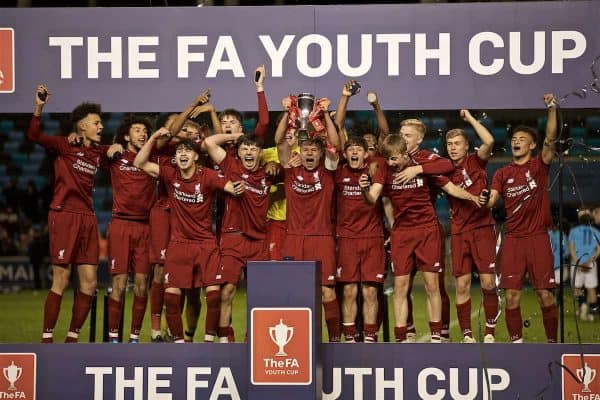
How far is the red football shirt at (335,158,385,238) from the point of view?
870 centimetres

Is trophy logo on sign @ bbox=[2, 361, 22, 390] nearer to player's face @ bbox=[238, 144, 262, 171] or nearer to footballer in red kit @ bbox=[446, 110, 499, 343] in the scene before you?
player's face @ bbox=[238, 144, 262, 171]

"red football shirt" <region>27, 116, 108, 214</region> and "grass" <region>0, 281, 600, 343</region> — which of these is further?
"grass" <region>0, 281, 600, 343</region>

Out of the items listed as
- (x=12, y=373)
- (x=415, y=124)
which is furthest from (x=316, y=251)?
(x=12, y=373)

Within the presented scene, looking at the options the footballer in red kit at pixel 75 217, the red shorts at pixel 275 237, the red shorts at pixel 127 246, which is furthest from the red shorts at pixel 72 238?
the red shorts at pixel 275 237

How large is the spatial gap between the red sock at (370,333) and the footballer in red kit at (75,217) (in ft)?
7.50

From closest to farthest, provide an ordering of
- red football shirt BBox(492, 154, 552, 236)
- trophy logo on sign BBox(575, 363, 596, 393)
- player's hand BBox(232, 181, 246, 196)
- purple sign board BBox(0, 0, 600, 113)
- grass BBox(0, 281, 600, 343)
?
trophy logo on sign BBox(575, 363, 596, 393), player's hand BBox(232, 181, 246, 196), purple sign board BBox(0, 0, 600, 113), red football shirt BBox(492, 154, 552, 236), grass BBox(0, 281, 600, 343)

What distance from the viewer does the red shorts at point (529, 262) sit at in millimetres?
8781

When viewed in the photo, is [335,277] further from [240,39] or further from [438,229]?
[240,39]

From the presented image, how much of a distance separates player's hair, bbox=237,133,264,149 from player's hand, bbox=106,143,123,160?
106 centimetres

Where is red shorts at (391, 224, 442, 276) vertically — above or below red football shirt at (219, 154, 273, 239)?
below

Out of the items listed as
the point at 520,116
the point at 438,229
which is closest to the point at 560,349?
the point at 438,229

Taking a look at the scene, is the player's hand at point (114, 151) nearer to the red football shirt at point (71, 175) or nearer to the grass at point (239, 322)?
the red football shirt at point (71, 175)

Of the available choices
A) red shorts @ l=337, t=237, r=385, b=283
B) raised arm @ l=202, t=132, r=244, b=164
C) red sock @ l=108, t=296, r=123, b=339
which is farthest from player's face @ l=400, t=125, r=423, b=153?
red sock @ l=108, t=296, r=123, b=339

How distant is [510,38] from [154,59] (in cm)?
280
